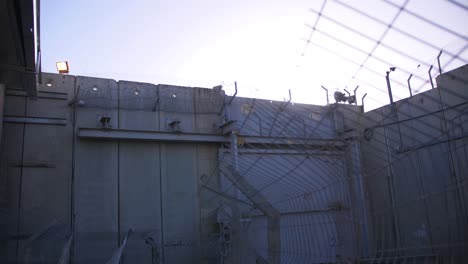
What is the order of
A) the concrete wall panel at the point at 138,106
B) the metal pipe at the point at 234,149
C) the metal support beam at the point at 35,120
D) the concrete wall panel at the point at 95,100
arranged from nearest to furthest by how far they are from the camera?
the metal support beam at the point at 35,120 → the concrete wall panel at the point at 95,100 → the concrete wall panel at the point at 138,106 → the metal pipe at the point at 234,149

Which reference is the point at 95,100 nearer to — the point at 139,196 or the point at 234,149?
the point at 139,196

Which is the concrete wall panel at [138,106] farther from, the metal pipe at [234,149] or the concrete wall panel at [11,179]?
the concrete wall panel at [11,179]

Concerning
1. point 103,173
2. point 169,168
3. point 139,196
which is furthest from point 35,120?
point 169,168

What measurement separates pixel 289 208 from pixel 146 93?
5230mm

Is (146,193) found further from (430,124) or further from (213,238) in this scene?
(430,124)

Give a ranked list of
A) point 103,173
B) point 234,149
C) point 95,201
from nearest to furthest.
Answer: point 95,201
point 103,173
point 234,149

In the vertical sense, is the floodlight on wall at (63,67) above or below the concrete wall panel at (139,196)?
above

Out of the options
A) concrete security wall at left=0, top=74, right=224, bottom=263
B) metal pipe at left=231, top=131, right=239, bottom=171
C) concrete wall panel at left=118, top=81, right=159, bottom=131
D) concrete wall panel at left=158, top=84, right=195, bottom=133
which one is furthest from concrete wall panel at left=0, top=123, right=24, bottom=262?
metal pipe at left=231, top=131, right=239, bottom=171

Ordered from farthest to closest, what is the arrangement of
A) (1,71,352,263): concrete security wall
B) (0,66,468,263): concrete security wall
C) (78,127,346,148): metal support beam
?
1. (78,127,346,148): metal support beam
2. (1,71,352,263): concrete security wall
3. (0,66,468,263): concrete security wall

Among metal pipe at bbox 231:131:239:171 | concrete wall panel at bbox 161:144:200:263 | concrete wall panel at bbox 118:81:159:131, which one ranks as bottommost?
concrete wall panel at bbox 161:144:200:263

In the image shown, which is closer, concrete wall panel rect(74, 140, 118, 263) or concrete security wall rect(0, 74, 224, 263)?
concrete security wall rect(0, 74, 224, 263)

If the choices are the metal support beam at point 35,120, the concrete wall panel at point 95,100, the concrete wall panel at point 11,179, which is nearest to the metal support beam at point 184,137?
the concrete wall panel at point 95,100

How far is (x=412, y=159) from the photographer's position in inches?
183

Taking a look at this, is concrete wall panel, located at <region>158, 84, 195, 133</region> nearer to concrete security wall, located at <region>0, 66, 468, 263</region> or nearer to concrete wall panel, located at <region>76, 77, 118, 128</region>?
concrete security wall, located at <region>0, 66, 468, 263</region>
